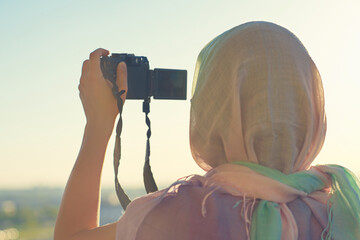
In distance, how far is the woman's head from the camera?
171 centimetres

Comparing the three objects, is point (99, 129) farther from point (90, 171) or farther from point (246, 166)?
point (246, 166)

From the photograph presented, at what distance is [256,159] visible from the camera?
5.62 feet

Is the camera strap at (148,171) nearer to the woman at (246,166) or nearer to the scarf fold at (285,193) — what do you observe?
the woman at (246,166)

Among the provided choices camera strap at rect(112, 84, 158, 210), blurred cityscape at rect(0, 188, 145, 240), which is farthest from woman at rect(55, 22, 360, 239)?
blurred cityscape at rect(0, 188, 145, 240)

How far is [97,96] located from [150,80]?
0.24 meters

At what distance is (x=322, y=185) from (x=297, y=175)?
80mm

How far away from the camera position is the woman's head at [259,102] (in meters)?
1.71

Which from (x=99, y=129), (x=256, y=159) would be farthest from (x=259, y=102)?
(x=99, y=129)

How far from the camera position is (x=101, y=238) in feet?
5.63

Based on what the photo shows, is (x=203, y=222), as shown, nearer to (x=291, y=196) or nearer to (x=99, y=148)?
(x=291, y=196)

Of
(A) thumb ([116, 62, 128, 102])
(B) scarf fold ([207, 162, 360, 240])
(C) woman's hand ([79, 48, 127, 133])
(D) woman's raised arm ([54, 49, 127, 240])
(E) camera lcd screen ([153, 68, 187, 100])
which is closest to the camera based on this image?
(B) scarf fold ([207, 162, 360, 240])

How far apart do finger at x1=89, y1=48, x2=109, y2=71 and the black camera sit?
0.10 ft

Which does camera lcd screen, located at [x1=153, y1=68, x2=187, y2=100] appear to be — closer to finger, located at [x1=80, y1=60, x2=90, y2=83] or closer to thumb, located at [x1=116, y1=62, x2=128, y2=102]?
thumb, located at [x1=116, y1=62, x2=128, y2=102]

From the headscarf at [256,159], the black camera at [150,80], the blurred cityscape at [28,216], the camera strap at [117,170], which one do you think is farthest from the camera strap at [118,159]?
the blurred cityscape at [28,216]
